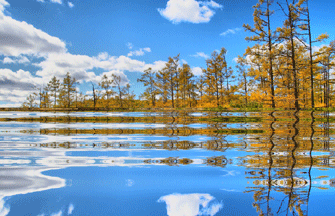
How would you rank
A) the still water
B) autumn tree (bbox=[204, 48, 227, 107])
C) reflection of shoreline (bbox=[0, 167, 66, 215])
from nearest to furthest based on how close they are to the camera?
1. the still water
2. reflection of shoreline (bbox=[0, 167, 66, 215])
3. autumn tree (bbox=[204, 48, 227, 107])

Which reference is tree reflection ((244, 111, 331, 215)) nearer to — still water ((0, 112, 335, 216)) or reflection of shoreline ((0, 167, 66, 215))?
still water ((0, 112, 335, 216))

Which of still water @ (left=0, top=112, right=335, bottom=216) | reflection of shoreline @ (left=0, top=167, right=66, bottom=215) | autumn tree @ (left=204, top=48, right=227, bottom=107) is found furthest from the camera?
autumn tree @ (left=204, top=48, right=227, bottom=107)

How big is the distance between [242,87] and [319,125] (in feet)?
98.8

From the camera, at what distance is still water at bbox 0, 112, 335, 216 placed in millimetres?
1856

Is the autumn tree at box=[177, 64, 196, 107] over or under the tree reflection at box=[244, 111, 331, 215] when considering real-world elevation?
over

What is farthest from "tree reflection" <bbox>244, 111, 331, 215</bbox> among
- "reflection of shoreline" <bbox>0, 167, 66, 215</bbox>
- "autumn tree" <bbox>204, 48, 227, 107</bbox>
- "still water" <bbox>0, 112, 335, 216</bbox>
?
"autumn tree" <bbox>204, 48, 227, 107</bbox>

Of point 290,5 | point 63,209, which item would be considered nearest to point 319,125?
point 63,209

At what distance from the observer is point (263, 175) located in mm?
2330

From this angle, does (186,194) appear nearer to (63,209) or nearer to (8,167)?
(63,209)

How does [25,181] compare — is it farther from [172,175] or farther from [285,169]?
[285,169]

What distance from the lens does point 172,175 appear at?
237 centimetres

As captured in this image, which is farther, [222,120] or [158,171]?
[222,120]

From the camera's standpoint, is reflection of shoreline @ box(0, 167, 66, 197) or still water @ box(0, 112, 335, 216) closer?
still water @ box(0, 112, 335, 216)

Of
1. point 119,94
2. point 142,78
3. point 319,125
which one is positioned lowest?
point 319,125
